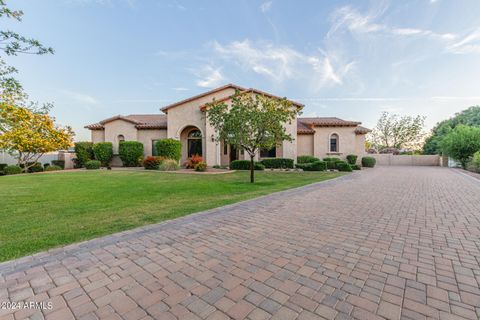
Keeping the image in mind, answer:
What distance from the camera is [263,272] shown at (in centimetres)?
278

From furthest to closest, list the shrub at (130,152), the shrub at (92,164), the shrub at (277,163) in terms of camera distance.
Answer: the shrub at (130,152), the shrub at (277,163), the shrub at (92,164)

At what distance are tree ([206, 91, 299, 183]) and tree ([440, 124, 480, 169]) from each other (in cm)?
2343

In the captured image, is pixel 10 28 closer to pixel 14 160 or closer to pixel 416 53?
pixel 14 160

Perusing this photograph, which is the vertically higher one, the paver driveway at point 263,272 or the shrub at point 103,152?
the shrub at point 103,152

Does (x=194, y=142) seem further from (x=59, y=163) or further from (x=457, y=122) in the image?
(x=457, y=122)

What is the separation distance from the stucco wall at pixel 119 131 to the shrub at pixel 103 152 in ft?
3.76

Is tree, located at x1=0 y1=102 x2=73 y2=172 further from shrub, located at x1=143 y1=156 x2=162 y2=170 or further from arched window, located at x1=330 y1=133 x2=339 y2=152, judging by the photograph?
arched window, located at x1=330 y1=133 x2=339 y2=152

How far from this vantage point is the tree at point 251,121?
10.4 metres

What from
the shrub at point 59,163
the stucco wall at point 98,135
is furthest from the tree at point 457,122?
the shrub at point 59,163

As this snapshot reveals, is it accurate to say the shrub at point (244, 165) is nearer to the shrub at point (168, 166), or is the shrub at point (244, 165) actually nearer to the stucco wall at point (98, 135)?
the shrub at point (168, 166)

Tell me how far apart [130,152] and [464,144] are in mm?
34207

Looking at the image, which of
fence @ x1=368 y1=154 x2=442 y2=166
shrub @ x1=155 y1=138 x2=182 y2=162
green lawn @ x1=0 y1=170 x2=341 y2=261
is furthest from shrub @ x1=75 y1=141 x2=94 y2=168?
fence @ x1=368 y1=154 x2=442 y2=166

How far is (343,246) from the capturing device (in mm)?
3637

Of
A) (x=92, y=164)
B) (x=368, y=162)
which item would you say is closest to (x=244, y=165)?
(x=92, y=164)
